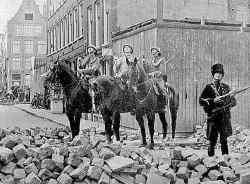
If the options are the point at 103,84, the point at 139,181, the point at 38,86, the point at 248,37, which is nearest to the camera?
the point at 139,181

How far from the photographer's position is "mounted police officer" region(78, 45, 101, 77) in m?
10.4

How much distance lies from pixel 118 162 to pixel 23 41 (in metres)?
40.8

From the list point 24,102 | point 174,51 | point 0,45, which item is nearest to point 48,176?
point 174,51

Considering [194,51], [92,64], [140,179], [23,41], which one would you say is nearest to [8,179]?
[140,179]

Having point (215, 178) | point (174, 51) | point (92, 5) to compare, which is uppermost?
point (92, 5)

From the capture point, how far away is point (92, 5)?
2106cm

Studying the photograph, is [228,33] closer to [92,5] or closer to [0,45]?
[92,5]

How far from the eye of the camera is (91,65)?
10492mm

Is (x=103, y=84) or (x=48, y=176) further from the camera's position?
(x=103, y=84)

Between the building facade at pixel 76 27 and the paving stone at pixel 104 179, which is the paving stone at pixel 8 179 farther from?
the building facade at pixel 76 27

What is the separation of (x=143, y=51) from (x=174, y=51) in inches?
45.4

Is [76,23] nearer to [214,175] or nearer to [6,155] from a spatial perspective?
[6,155]

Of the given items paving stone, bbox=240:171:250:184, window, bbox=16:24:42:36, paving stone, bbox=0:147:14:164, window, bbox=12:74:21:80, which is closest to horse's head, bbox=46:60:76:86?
paving stone, bbox=0:147:14:164

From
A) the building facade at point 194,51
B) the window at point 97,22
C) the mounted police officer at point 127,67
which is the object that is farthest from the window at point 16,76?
the mounted police officer at point 127,67
